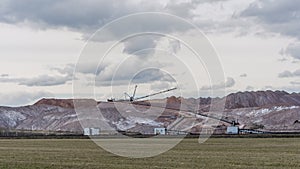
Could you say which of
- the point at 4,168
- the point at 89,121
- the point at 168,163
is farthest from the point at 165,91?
the point at 89,121

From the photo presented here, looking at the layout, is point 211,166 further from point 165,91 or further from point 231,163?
point 165,91

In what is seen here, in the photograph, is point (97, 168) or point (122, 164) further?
point (122, 164)

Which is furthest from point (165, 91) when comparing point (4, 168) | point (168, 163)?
point (4, 168)

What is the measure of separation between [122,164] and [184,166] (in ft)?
15.7

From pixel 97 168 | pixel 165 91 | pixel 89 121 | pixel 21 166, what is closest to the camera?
Result: pixel 97 168

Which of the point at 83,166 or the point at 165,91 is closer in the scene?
the point at 83,166

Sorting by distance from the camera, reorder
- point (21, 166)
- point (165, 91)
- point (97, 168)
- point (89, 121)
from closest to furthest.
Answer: point (97, 168) → point (21, 166) → point (165, 91) → point (89, 121)

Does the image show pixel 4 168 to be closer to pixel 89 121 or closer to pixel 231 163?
pixel 231 163

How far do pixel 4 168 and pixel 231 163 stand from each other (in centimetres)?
1488

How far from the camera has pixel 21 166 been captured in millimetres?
37875

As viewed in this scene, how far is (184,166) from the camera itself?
119ft

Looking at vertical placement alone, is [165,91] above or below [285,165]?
above

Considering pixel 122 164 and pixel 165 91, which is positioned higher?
pixel 165 91

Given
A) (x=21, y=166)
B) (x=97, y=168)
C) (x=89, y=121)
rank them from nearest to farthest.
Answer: (x=97, y=168) < (x=21, y=166) < (x=89, y=121)
